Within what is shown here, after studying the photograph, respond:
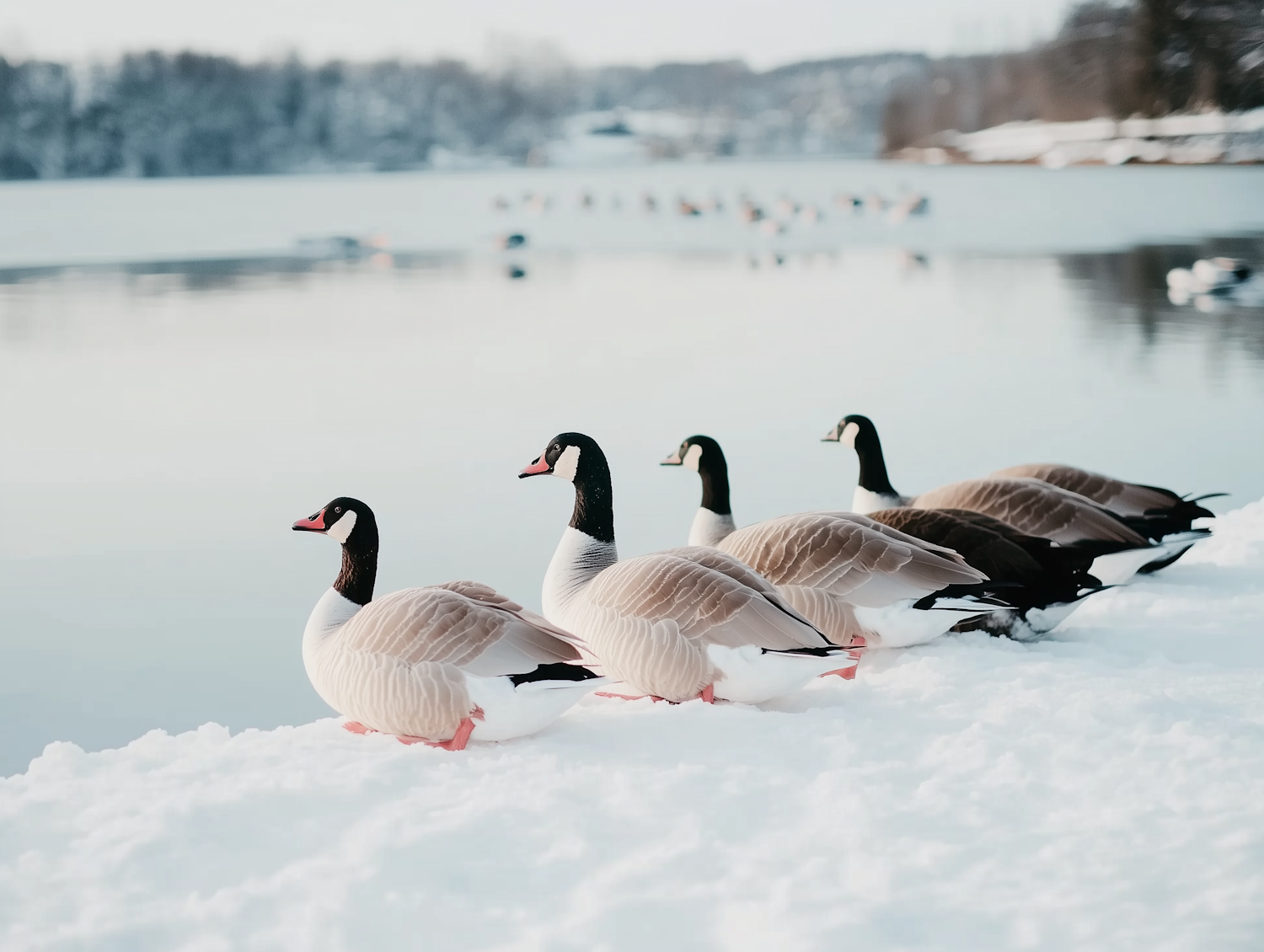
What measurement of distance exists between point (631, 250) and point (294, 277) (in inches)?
344

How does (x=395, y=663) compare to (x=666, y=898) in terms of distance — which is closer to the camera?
(x=666, y=898)

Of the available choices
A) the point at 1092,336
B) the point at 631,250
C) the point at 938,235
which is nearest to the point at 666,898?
the point at 1092,336

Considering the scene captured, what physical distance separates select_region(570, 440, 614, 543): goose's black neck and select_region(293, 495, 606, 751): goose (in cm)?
81

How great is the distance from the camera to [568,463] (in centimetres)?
474

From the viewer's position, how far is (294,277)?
78.2ft

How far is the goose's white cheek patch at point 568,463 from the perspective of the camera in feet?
15.5

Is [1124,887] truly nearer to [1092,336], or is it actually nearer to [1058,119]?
[1092,336]

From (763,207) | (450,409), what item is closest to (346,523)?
(450,409)

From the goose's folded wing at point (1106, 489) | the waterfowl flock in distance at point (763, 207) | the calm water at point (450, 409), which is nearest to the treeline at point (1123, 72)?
the waterfowl flock in distance at point (763, 207)

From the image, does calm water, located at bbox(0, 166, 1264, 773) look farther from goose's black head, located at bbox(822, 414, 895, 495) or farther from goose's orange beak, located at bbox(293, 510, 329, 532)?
goose's black head, located at bbox(822, 414, 895, 495)

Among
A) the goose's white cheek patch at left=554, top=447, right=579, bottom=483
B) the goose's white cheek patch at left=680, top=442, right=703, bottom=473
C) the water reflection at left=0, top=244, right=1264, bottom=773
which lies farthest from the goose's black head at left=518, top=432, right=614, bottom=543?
the water reflection at left=0, top=244, right=1264, bottom=773

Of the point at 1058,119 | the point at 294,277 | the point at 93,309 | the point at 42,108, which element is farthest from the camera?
the point at 1058,119

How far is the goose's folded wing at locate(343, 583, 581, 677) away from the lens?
3.62 metres

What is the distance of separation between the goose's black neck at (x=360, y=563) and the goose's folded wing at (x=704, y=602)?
0.73m
